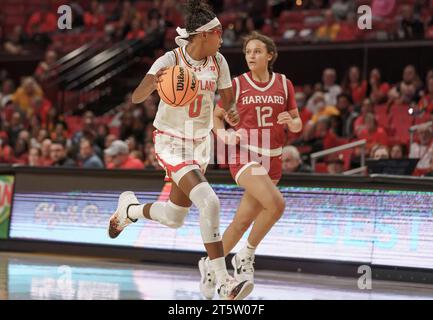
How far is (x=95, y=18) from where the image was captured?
23.3 m

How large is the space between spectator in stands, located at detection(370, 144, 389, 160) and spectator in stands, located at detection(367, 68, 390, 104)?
2202mm

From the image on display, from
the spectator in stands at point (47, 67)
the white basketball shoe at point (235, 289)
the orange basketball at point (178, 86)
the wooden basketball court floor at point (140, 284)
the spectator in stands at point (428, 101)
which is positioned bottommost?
the wooden basketball court floor at point (140, 284)

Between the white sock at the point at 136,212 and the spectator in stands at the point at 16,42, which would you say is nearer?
the white sock at the point at 136,212

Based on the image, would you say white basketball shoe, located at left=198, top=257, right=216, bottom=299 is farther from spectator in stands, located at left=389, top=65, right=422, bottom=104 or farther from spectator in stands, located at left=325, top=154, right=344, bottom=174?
spectator in stands, located at left=389, top=65, right=422, bottom=104

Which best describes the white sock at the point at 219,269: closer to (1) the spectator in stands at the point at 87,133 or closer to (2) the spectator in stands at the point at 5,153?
(1) the spectator in stands at the point at 87,133

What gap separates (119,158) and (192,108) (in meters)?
6.12

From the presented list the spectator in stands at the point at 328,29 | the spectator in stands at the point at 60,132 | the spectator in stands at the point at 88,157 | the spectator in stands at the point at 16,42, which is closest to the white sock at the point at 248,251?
the spectator in stands at the point at 88,157

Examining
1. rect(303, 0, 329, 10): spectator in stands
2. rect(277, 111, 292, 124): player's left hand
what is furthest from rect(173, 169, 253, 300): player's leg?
rect(303, 0, 329, 10): spectator in stands

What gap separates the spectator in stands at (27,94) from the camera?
20.3 m

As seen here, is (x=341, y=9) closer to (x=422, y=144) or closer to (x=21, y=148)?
(x=422, y=144)

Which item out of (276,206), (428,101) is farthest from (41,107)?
(276,206)

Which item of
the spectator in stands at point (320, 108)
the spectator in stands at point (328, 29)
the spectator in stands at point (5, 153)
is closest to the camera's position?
the spectator in stands at point (320, 108)

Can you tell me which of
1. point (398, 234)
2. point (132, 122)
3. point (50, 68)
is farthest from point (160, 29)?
point (398, 234)

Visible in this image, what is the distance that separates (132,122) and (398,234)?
7.54 metres
